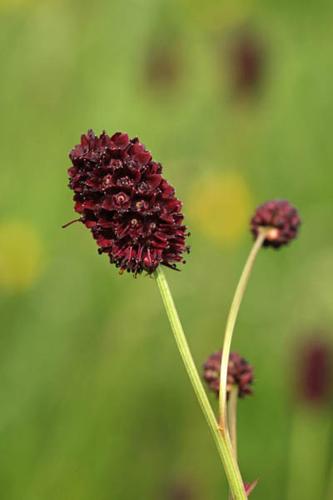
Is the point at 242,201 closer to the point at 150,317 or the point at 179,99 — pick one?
the point at 179,99

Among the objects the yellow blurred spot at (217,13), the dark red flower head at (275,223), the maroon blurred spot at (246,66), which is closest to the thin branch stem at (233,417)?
the dark red flower head at (275,223)

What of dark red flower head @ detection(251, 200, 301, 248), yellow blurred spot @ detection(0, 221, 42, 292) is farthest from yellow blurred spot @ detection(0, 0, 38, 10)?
dark red flower head @ detection(251, 200, 301, 248)

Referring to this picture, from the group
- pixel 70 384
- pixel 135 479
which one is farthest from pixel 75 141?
pixel 135 479

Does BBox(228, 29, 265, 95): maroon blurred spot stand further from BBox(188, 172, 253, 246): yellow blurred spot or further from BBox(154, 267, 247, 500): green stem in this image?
BBox(154, 267, 247, 500): green stem

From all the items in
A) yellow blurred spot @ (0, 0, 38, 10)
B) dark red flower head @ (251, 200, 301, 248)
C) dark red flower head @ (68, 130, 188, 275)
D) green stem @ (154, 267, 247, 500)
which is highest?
yellow blurred spot @ (0, 0, 38, 10)

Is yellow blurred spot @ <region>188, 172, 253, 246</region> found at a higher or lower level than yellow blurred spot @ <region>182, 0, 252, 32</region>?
lower

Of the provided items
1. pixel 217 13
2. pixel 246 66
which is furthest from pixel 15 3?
pixel 246 66

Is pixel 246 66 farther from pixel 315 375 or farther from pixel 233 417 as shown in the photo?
pixel 233 417
